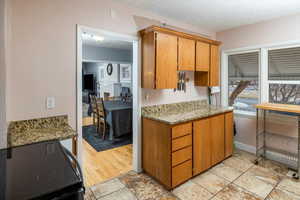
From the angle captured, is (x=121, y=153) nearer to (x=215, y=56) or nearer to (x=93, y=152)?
(x=93, y=152)

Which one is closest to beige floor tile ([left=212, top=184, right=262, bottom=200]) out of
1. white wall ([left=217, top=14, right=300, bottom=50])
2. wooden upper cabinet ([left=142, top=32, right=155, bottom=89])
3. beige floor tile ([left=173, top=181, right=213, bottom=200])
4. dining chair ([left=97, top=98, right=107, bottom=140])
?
beige floor tile ([left=173, top=181, right=213, bottom=200])

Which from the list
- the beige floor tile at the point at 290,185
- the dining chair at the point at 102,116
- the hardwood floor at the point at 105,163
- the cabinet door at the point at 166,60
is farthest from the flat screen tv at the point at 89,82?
the beige floor tile at the point at 290,185

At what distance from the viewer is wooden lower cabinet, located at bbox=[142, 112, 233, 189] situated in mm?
2138

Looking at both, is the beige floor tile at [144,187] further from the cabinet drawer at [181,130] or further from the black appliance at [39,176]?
the black appliance at [39,176]

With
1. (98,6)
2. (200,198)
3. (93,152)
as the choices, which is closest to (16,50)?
(98,6)

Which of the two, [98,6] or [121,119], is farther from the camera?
[121,119]

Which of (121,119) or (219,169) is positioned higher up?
(121,119)

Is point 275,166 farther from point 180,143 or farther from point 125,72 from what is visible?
point 125,72

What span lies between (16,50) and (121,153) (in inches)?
94.9

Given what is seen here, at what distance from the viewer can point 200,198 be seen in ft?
6.72

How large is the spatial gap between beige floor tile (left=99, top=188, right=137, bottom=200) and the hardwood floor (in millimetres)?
371

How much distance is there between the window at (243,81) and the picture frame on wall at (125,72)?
3.97m

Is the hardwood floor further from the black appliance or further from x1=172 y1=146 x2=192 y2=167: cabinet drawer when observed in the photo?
the black appliance

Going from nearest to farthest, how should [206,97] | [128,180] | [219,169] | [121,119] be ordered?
[128,180] < [219,169] < [206,97] < [121,119]
